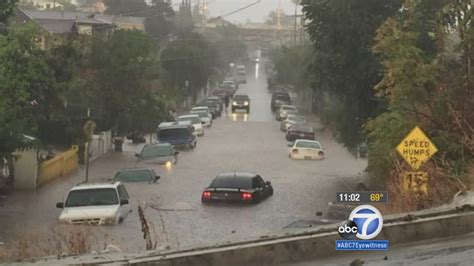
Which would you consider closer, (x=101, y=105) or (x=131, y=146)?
(x=101, y=105)

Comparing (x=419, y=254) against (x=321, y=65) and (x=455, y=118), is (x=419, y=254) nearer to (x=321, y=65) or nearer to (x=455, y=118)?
(x=455, y=118)

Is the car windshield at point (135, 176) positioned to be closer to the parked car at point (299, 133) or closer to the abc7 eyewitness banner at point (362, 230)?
the abc7 eyewitness banner at point (362, 230)

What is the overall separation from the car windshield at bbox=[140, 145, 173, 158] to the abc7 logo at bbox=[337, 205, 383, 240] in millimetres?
31566

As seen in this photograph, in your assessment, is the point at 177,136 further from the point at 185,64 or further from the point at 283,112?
the point at 185,64

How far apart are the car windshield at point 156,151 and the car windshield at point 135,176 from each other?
927 centimetres

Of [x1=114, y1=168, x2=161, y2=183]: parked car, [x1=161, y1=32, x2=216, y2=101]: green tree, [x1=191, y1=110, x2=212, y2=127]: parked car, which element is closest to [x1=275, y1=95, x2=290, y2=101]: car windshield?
[x1=161, y1=32, x2=216, y2=101]: green tree

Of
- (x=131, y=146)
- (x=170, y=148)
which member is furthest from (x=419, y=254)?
(x=131, y=146)

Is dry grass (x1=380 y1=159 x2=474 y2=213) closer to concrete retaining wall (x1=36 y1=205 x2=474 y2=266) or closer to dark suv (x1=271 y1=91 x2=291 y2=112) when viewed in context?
concrete retaining wall (x1=36 y1=205 x2=474 y2=266)

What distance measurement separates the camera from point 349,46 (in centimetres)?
3503

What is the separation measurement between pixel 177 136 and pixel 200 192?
18.4 m

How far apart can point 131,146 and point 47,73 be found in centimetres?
2578

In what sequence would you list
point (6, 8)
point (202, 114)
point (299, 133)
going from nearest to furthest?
point (6, 8), point (299, 133), point (202, 114)

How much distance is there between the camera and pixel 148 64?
49688 millimetres

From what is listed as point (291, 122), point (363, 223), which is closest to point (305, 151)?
point (291, 122)
